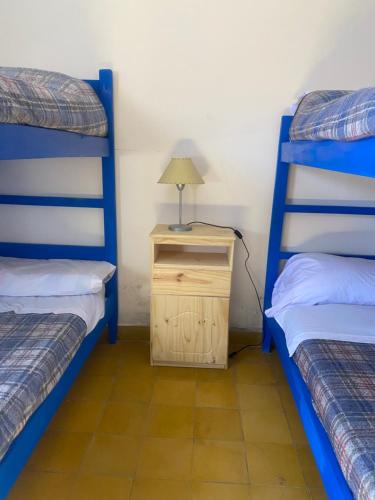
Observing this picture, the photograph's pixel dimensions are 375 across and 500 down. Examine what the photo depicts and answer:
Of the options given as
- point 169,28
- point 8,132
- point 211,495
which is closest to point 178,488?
point 211,495

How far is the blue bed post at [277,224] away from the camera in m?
1.93

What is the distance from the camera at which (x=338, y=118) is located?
1.05 m

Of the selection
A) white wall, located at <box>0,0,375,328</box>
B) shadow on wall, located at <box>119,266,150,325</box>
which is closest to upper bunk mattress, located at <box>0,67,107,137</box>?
white wall, located at <box>0,0,375,328</box>

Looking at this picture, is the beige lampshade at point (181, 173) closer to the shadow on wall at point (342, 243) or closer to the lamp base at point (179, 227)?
the lamp base at point (179, 227)

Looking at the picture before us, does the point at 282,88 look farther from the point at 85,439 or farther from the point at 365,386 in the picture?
the point at 85,439

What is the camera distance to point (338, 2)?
1.77 meters

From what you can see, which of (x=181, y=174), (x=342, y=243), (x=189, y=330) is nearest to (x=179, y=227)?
(x=181, y=174)

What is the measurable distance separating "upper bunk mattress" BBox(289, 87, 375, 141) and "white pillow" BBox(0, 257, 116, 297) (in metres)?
1.19

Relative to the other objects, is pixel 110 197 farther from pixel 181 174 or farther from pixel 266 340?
pixel 266 340

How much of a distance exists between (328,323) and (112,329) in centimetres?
126

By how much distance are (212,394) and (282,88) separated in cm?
159

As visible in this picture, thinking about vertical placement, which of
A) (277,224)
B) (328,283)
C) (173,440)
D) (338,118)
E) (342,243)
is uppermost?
(338,118)

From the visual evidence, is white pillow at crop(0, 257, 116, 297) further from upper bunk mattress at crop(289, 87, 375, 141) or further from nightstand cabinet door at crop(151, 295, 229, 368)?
upper bunk mattress at crop(289, 87, 375, 141)

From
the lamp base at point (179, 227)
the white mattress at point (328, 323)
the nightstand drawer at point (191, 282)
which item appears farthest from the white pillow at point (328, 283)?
the lamp base at point (179, 227)
